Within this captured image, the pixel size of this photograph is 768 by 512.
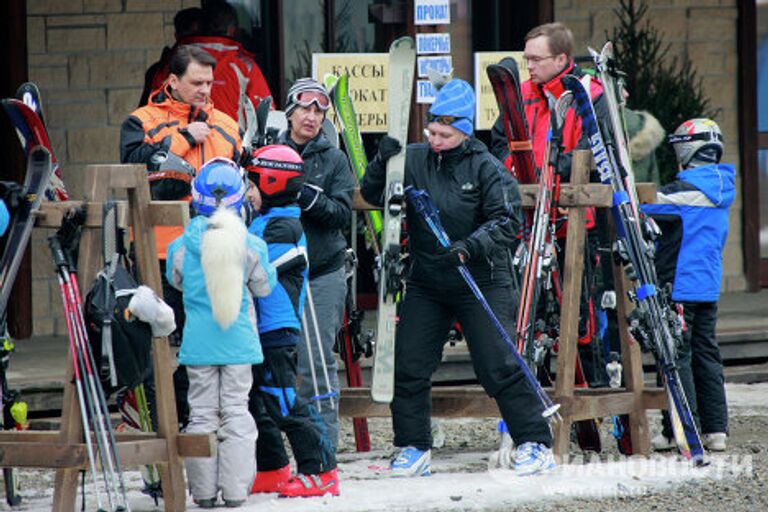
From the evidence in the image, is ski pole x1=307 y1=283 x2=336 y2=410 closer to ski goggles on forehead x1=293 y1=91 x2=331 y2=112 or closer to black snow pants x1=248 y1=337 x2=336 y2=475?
black snow pants x1=248 y1=337 x2=336 y2=475

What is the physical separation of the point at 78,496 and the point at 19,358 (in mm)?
2987

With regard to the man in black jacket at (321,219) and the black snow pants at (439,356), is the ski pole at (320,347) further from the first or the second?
the black snow pants at (439,356)

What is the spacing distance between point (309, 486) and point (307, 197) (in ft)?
4.21

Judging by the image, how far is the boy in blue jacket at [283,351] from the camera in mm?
6887

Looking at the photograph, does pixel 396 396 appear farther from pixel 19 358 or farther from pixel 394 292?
pixel 19 358

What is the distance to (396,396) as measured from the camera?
759cm

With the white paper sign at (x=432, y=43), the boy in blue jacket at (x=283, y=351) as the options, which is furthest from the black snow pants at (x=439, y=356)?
the white paper sign at (x=432, y=43)

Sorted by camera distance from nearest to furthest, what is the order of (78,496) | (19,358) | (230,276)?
(230,276), (78,496), (19,358)

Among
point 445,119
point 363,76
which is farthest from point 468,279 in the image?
point 363,76

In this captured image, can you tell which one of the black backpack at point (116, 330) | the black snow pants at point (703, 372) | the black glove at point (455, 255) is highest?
the black glove at point (455, 255)

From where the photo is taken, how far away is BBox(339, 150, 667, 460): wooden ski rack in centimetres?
773

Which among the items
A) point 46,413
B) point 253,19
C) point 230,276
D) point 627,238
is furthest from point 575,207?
point 253,19

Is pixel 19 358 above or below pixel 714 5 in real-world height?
below

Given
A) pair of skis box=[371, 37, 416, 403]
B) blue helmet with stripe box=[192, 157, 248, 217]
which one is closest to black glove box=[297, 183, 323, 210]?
pair of skis box=[371, 37, 416, 403]
